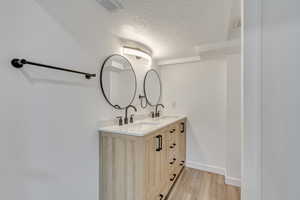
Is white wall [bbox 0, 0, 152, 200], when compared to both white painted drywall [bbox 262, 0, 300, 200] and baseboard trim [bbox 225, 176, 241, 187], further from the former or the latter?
baseboard trim [bbox 225, 176, 241, 187]

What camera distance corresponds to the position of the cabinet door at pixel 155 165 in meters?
1.34

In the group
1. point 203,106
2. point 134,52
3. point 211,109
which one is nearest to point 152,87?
point 134,52

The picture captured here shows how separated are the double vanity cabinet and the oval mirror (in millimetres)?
917

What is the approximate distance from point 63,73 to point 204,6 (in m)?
1.32

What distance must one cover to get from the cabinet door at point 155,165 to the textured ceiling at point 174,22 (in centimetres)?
118

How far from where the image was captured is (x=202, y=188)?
1.97m

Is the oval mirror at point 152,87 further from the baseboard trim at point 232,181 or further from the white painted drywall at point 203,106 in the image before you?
the baseboard trim at point 232,181

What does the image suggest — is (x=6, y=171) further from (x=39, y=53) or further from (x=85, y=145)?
(x=39, y=53)

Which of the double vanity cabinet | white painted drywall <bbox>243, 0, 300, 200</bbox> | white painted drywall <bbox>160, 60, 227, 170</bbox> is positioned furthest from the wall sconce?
white painted drywall <bbox>243, 0, 300, 200</bbox>

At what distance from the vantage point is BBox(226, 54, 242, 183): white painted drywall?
204cm

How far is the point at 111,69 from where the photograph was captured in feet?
5.44

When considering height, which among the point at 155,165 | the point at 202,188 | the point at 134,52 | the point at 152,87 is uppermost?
the point at 134,52

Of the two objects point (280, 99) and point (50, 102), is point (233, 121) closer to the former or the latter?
point (280, 99)

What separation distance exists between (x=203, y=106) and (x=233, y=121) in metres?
0.55
